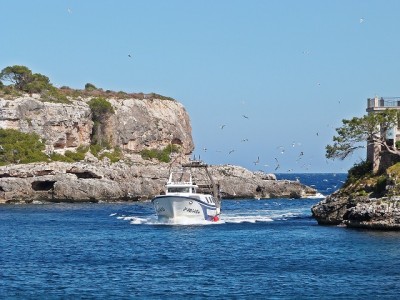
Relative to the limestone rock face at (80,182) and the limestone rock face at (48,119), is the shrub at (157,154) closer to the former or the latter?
the limestone rock face at (48,119)

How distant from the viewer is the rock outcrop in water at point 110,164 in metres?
116

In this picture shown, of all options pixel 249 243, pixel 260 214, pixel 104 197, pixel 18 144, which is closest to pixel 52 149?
pixel 18 144

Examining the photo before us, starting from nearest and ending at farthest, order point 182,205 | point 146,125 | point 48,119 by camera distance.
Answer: point 182,205
point 48,119
point 146,125

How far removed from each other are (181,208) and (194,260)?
25.5m

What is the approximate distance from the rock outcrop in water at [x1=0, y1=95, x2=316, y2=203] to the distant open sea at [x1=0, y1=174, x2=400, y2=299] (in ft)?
102

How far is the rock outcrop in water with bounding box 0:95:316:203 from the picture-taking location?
11606 cm

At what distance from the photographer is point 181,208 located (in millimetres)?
80000

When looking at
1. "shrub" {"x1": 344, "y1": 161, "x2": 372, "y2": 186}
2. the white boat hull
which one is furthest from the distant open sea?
"shrub" {"x1": 344, "y1": 161, "x2": 372, "y2": 186}

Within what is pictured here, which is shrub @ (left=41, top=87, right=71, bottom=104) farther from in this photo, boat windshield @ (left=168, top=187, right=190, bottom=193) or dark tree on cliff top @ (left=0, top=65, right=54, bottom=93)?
boat windshield @ (left=168, top=187, right=190, bottom=193)

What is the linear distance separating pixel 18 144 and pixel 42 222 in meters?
46.6

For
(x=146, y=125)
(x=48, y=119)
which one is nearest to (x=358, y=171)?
(x=48, y=119)

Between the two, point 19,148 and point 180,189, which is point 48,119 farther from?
point 180,189

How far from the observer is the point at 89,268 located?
50969mm

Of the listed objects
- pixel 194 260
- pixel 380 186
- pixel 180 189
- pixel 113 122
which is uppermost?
pixel 113 122
